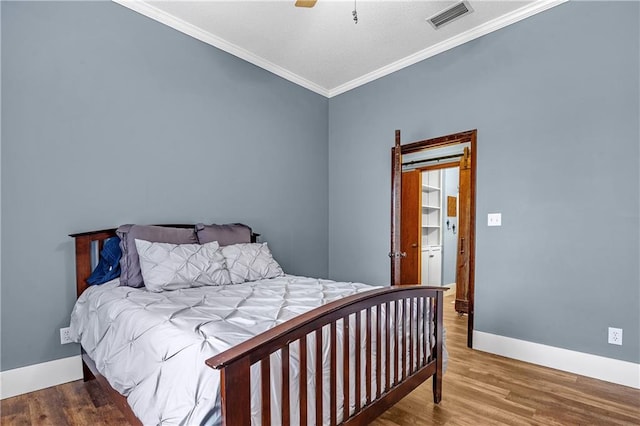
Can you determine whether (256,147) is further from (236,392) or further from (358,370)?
(236,392)

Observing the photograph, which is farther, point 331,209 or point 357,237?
point 331,209

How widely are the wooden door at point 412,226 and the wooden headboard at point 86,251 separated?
366 centimetres

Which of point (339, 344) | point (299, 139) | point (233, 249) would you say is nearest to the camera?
point (339, 344)

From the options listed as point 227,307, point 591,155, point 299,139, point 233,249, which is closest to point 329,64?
point 299,139

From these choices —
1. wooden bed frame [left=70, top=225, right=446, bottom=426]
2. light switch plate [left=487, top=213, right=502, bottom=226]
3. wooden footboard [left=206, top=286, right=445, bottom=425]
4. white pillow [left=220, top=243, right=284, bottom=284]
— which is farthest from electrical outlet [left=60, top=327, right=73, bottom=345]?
light switch plate [left=487, top=213, right=502, bottom=226]

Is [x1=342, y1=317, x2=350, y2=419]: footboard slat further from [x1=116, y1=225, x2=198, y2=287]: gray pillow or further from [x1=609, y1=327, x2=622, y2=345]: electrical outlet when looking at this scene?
[x1=609, y1=327, x2=622, y2=345]: electrical outlet

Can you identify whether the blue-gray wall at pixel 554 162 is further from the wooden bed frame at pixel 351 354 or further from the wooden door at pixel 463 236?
the wooden bed frame at pixel 351 354

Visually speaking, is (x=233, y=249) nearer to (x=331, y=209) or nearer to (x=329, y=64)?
(x=331, y=209)

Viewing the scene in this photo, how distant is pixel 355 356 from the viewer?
1488 mm

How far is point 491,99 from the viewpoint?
9.92 feet

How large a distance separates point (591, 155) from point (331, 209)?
2.78m

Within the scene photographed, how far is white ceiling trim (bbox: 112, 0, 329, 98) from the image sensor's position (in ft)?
9.00

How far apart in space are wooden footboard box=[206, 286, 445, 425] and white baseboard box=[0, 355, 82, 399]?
2.06m

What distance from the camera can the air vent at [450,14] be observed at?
2656mm
